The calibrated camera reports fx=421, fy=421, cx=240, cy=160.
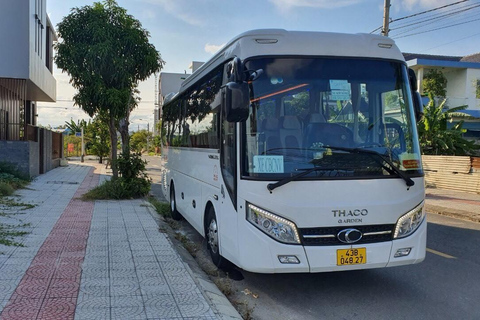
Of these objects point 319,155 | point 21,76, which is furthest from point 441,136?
point 21,76

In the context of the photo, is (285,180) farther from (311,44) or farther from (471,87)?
(471,87)

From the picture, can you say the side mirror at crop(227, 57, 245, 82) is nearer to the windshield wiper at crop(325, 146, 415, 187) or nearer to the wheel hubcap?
the windshield wiper at crop(325, 146, 415, 187)

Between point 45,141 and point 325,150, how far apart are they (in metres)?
21.7

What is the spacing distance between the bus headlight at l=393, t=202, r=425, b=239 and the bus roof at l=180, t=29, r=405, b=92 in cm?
189

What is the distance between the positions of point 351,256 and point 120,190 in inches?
361

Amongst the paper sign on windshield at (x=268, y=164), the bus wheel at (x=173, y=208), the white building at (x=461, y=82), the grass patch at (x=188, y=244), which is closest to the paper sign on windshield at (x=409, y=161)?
the paper sign on windshield at (x=268, y=164)

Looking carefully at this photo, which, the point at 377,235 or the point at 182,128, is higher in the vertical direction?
the point at 182,128

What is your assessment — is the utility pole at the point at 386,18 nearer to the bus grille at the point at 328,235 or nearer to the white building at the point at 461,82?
the bus grille at the point at 328,235

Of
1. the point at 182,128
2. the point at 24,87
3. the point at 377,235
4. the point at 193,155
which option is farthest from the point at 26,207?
the point at 24,87

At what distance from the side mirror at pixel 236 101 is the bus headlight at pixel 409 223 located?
84.9 inches

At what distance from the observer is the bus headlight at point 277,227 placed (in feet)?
15.0

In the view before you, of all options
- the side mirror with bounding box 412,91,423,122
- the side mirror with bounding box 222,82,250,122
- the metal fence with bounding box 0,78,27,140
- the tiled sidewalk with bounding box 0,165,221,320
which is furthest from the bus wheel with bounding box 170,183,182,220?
the metal fence with bounding box 0,78,27,140

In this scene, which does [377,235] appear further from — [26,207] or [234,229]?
[26,207]

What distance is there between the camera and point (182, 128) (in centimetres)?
878
